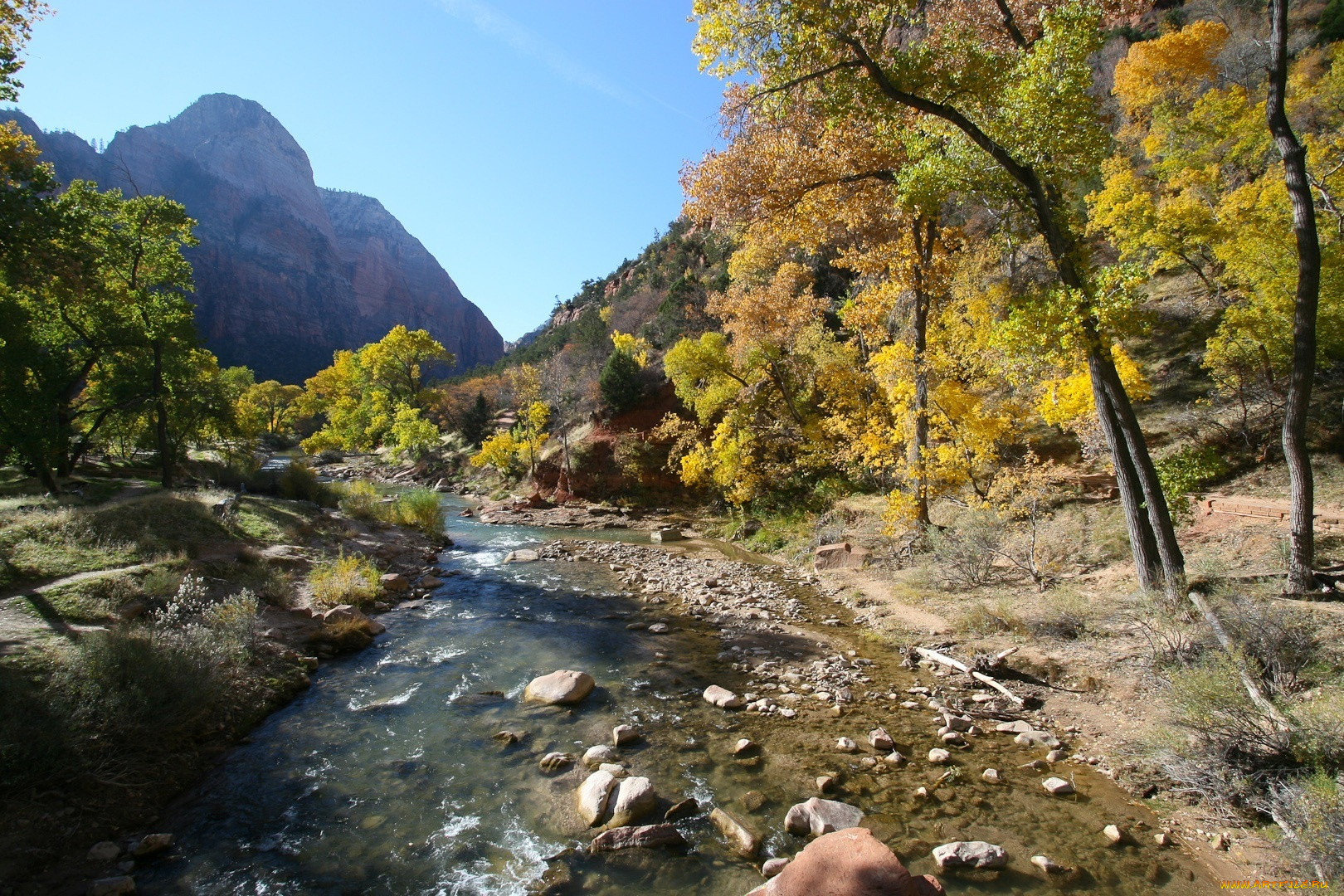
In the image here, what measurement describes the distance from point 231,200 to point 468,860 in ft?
519

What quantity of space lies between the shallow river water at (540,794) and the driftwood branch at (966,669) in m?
0.46

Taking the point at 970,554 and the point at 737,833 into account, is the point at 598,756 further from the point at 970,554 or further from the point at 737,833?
the point at 970,554

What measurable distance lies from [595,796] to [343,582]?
8990 mm

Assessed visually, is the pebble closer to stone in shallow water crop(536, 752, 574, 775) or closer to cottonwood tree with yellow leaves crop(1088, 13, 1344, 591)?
stone in shallow water crop(536, 752, 574, 775)

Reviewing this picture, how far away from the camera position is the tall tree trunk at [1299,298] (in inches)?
267

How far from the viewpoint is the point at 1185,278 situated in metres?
22.2

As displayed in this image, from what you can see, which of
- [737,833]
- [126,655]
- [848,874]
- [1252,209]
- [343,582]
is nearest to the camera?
[848,874]

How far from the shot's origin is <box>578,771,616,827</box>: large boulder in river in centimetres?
500

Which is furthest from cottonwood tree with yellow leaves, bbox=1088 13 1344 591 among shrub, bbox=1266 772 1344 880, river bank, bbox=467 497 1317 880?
shrub, bbox=1266 772 1344 880

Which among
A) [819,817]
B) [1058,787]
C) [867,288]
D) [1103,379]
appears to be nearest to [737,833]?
[819,817]

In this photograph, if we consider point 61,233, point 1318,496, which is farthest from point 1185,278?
point 61,233

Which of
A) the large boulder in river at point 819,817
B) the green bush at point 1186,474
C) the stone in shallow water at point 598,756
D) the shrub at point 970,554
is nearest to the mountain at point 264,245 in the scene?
the stone in shallow water at point 598,756

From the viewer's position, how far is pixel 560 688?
7523mm

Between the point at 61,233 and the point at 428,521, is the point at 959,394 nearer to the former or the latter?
the point at 61,233
